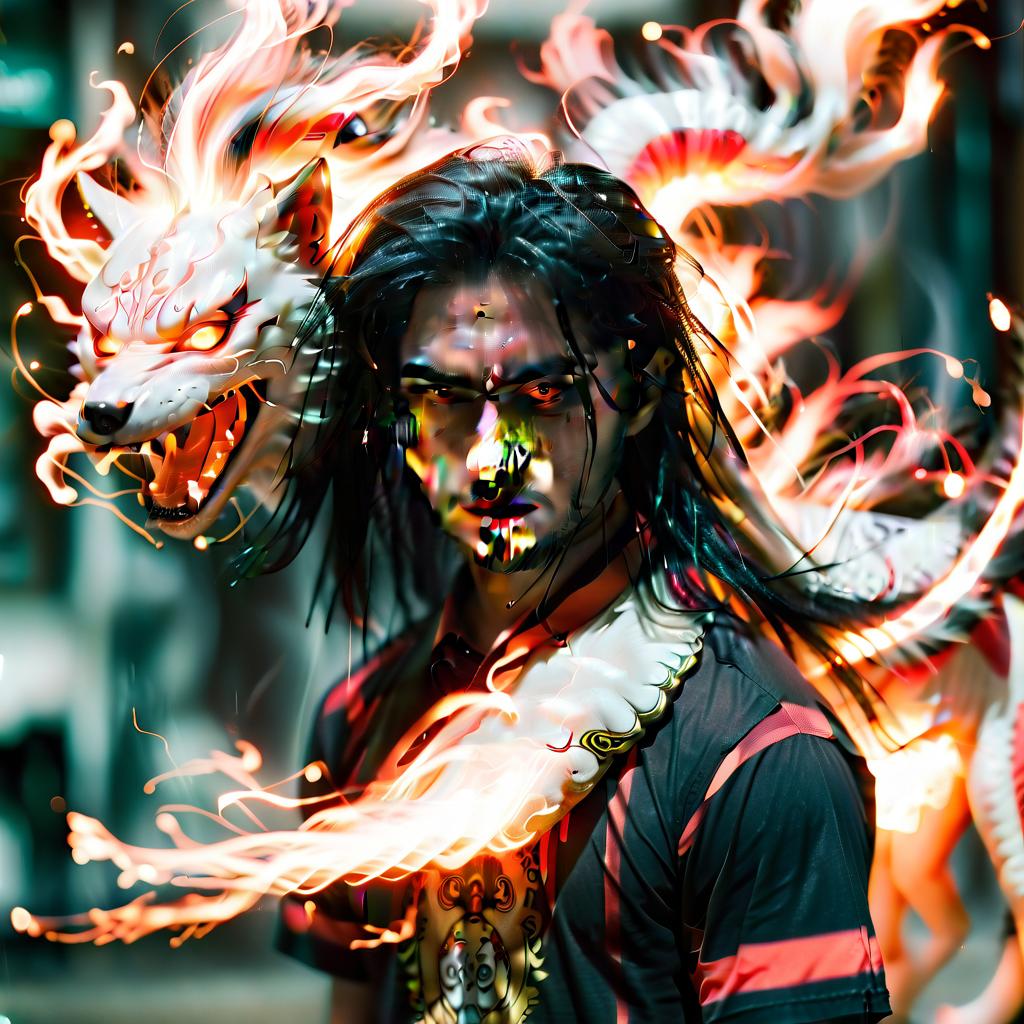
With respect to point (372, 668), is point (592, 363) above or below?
above

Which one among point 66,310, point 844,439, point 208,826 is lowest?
point 208,826

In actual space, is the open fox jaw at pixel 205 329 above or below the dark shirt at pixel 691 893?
above

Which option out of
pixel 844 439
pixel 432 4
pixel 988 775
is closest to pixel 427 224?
pixel 432 4

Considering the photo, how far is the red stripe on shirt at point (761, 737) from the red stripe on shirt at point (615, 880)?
0.17 feet

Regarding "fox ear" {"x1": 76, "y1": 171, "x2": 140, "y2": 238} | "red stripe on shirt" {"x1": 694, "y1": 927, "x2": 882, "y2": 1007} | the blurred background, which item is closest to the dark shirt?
"red stripe on shirt" {"x1": 694, "y1": 927, "x2": 882, "y2": 1007}

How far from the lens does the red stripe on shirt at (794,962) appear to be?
2.50ft

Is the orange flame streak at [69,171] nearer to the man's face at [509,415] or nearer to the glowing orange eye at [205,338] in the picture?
the glowing orange eye at [205,338]

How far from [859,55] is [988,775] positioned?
2.11ft

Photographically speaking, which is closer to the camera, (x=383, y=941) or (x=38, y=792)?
(x=383, y=941)

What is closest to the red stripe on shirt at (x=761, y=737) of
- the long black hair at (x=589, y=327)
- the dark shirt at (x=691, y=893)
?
the dark shirt at (x=691, y=893)

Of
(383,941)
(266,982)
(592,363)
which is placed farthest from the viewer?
(266,982)

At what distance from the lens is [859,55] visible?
979 mm

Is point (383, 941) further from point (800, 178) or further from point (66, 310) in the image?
point (800, 178)

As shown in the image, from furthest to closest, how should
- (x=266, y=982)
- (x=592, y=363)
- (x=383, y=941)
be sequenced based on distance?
(x=266, y=982) < (x=383, y=941) < (x=592, y=363)
